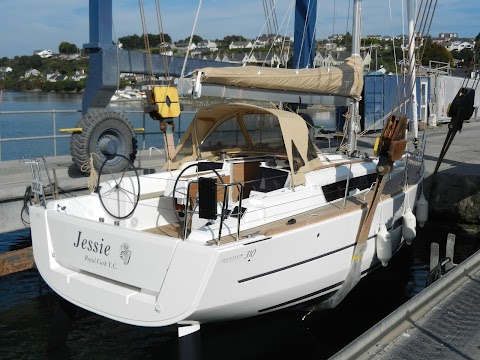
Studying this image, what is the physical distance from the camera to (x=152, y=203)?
26.9 ft

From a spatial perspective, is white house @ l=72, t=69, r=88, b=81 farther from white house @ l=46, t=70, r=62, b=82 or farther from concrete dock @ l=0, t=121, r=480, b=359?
concrete dock @ l=0, t=121, r=480, b=359

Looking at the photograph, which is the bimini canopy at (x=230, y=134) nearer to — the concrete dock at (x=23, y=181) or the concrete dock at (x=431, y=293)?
the concrete dock at (x=23, y=181)

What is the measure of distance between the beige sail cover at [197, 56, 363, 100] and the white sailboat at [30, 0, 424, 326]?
3cm

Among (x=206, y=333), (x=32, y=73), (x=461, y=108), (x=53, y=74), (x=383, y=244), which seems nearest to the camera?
(x=206, y=333)

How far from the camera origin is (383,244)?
8555mm

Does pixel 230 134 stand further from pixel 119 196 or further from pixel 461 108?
pixel 461 108

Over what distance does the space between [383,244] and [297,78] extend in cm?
292

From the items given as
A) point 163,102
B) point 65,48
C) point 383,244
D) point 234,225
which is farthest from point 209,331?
point 65,48

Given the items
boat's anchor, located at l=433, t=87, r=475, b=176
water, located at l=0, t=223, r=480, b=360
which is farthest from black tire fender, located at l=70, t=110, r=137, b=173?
boat's anchor, located at l=433, t=87, r=475, b=176

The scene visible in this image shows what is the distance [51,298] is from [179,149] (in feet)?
10.4

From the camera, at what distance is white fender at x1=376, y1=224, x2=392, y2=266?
8.55 m

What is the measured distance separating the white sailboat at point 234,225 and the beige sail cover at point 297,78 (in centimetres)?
3

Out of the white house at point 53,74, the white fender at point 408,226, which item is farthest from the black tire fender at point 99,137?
the white house at point 53,74

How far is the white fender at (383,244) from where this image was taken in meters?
8.55
